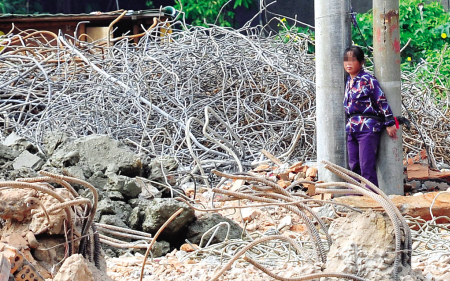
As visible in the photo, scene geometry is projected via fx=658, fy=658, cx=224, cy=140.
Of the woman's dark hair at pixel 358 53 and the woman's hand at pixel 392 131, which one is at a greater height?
the woman's dark hair at pixel 358 53

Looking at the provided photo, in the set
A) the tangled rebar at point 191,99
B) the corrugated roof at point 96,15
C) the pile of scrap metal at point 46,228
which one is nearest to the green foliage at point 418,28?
the corrugated roof at point 96,15

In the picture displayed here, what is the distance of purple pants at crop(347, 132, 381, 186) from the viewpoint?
19.5 ft

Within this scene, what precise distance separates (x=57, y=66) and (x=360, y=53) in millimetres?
5368

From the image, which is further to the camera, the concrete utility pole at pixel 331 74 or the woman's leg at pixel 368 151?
the concrete utility pole at pixel 331 74

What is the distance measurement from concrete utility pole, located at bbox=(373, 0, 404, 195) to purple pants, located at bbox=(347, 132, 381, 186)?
0.26ft

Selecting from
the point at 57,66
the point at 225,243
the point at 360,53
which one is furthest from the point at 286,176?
the point at 57,66

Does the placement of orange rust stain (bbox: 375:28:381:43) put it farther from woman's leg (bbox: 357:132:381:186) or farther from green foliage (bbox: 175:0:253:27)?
green foliage (bbox: 175:0:253:27)

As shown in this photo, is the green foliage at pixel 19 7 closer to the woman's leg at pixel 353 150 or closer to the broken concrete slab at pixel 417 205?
the woman's leg at pixel 353 150

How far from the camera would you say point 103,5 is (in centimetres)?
1900

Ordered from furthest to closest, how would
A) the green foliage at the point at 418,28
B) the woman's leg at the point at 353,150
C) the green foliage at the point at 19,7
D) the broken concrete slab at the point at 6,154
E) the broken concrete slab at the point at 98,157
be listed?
the green foliage at the point at 19,7 → the green foliage at the point at 418,28 → the broken concrete slab at the point at 6,154 → the woman's leg at the point at 353,150 → the broken concrete slab at the point at 98,157

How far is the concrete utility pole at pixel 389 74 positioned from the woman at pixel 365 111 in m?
0.07

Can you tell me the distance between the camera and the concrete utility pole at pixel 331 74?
6.10 meters

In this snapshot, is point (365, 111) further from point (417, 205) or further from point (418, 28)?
point (418, 28)

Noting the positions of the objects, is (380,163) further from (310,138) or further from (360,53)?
(310,138)
